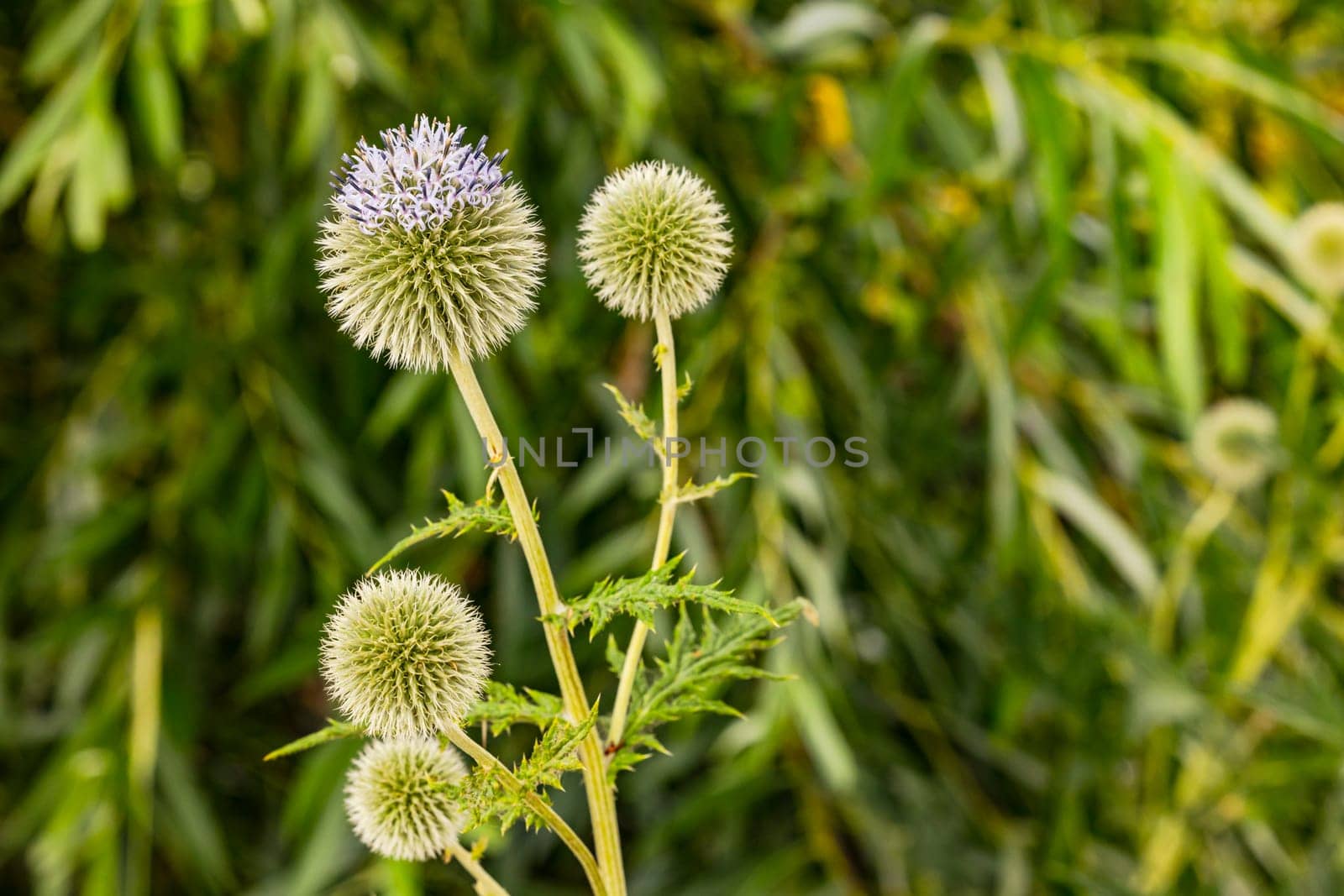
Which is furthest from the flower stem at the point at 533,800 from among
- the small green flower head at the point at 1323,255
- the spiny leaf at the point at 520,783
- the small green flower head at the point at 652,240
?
the small green flower head at the point at 1323,255

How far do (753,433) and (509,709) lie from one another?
105 cm

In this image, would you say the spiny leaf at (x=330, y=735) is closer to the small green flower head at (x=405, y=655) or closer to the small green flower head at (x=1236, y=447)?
the small green flower head at (x=405, y=655)

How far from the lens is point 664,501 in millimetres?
500

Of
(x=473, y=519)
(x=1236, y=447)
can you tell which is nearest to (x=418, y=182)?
(x=473, y=519)

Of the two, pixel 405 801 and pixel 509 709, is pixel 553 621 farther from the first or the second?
pixel 405 801

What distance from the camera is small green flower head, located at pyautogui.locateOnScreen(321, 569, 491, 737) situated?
462 mm

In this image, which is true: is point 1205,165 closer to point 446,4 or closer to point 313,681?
point 446,4

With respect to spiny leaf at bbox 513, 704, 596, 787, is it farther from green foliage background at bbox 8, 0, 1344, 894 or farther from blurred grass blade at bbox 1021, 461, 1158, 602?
blurred grass blade at bbox 1021, 461, 1158, 602

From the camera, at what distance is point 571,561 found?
5.43ft

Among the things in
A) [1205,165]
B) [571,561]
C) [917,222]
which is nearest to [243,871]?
[571,561]

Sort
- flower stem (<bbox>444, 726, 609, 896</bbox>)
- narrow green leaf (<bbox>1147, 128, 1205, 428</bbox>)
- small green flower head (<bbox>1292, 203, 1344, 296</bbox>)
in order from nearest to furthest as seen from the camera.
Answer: flower stem (<bbox>444, 726, 609, 896</bbox>) < narrow green leaf (<bbox>1147, 128, 1205, 428</bbox>) < small green flower head (<bbox>1292, 203, 1344, 296</bbox>)

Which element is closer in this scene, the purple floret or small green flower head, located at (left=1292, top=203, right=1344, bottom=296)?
the purple floret

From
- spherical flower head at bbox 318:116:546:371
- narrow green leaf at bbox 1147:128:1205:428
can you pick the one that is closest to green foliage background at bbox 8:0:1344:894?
narrow green leaf at bbox 1147:128:1205:428

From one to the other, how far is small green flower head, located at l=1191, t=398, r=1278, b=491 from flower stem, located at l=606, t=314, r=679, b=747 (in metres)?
1.24
